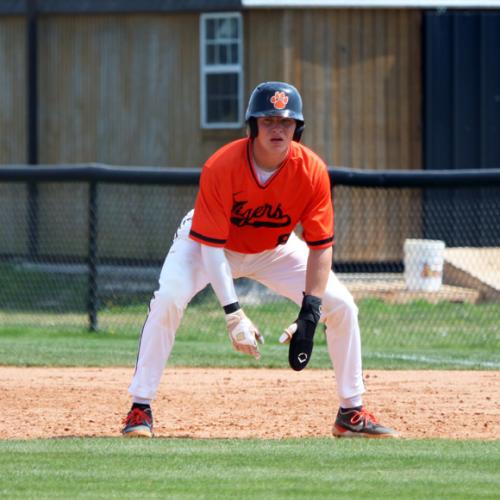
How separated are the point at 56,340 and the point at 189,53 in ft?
21.8

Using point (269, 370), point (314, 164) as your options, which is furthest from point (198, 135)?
point (314, 164)

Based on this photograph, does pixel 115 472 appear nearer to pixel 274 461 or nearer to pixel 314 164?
pixel 274 461

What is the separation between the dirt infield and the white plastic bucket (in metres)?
4.30

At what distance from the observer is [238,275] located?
7.44 metres

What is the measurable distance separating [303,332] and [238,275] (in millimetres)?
626

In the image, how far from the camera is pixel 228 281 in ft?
22.5

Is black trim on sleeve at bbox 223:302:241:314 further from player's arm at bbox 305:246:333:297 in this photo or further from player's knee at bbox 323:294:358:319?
player's knee at bbox 323:294:358:319

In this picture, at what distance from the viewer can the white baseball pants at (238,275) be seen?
22.8ft

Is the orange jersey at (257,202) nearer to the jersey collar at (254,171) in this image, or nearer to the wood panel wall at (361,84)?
the jersey collar at (254,171)

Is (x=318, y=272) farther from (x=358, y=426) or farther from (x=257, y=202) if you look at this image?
(x=358, y=426)

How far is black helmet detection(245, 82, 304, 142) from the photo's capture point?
6.84 metres

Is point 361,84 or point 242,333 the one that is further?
point 361,84

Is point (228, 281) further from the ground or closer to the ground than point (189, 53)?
closer to the ground

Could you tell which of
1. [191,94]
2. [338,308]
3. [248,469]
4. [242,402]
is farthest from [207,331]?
[248,469]
